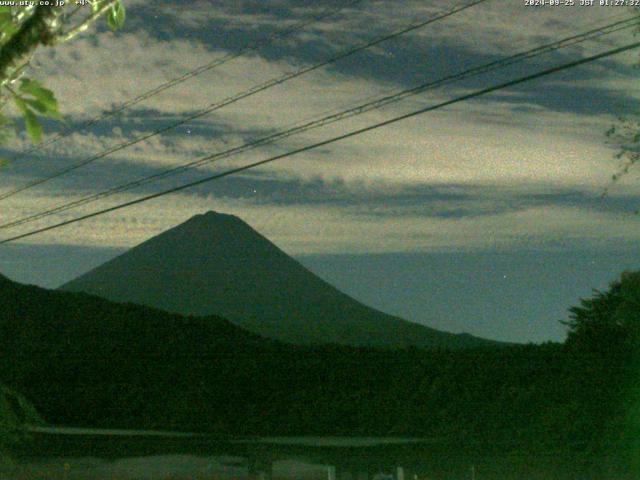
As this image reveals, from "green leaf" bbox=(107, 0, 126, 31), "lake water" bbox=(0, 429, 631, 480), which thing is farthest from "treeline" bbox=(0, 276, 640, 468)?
"green leaf" bbox=(107, 0, 126, 31)

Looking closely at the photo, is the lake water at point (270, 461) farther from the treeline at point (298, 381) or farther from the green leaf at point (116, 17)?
the green leaf at point (116, 17)

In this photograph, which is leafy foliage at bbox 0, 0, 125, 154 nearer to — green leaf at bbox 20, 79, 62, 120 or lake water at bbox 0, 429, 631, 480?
green leaf at bbox 20, 79, 62, 120

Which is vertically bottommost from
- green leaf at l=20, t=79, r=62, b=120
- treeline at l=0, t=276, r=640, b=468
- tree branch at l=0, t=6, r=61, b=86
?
treeline at l=0, t=276, r=640, b=468

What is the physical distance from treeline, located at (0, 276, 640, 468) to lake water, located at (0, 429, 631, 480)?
119 cm

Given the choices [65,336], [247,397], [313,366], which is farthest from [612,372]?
[65,336]

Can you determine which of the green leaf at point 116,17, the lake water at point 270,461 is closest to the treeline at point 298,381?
the lake water at point 270,461

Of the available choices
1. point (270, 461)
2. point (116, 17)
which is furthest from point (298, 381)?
point (116, 17)

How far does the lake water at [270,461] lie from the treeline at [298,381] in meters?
1.19

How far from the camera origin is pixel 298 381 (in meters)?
25.8

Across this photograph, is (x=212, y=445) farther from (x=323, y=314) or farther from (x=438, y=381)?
(x=323, y=314)

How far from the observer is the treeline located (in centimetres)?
1859

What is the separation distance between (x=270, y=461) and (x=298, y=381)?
701 cm

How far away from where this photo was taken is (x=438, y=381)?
22.6m

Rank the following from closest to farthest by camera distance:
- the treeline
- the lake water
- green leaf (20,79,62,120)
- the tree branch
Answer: green leaf (20,79,62,120) < the tree branch < the lake water < the treeline
